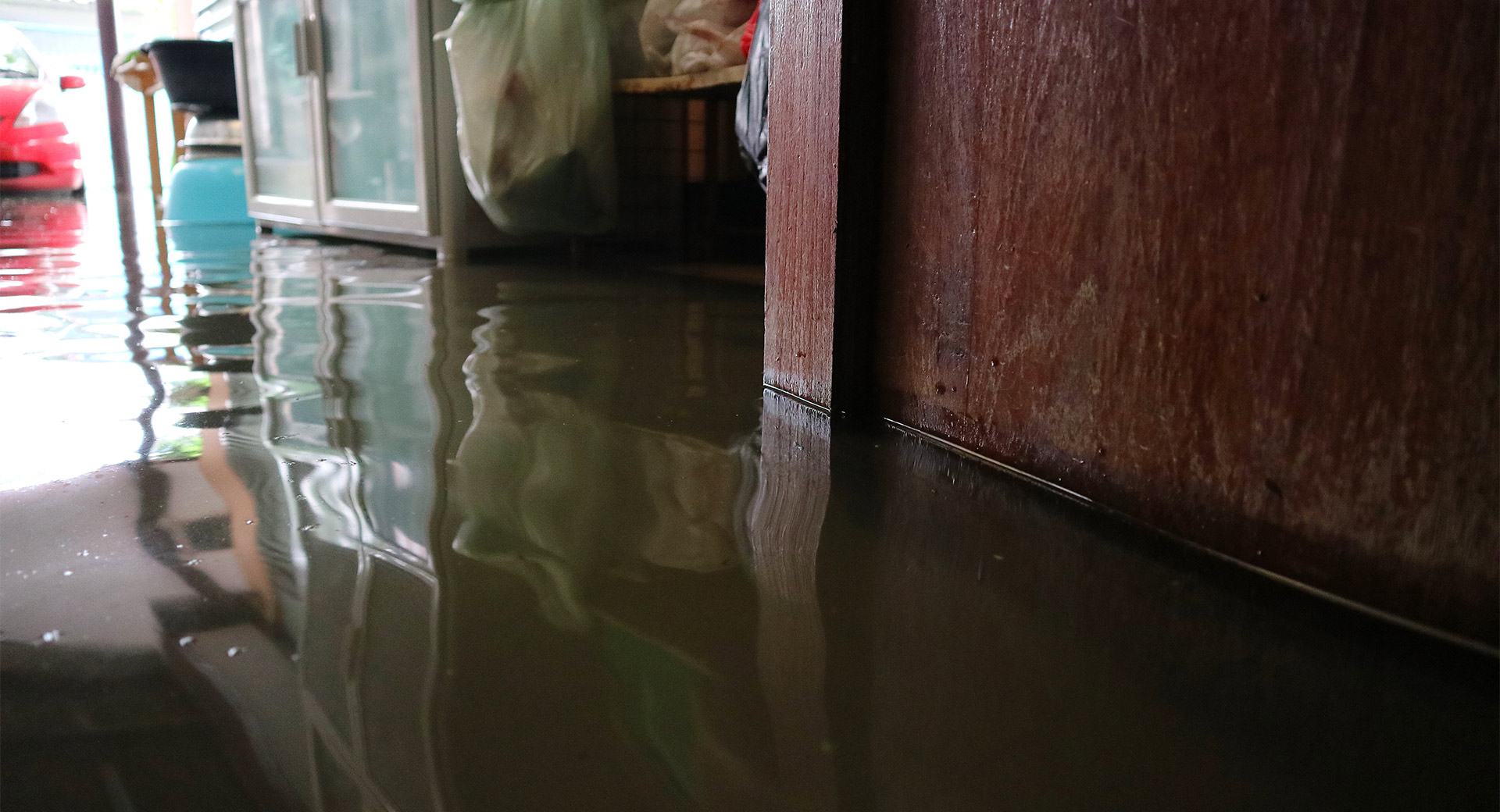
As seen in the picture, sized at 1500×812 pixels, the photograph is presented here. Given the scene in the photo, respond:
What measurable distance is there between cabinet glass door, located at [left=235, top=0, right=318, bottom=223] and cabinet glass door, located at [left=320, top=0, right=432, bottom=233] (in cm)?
13

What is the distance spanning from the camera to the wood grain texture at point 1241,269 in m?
0.50

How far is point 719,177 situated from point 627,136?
0.28 m

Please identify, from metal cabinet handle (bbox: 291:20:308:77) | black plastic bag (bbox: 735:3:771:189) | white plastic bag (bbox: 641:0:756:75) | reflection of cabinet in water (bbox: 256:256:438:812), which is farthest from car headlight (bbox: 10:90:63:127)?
black plastic bag (bbox: 735:3:771:189)

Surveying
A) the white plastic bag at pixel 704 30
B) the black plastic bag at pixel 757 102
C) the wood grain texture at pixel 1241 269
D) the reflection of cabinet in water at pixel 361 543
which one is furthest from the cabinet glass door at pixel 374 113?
the wood grain texture at pixel 1241 269

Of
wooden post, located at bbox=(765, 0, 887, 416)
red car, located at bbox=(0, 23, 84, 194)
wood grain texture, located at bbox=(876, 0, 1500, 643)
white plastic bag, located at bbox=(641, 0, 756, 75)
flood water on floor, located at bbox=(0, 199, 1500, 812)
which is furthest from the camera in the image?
red car, located at bbox=(0, 23, 84, 194)

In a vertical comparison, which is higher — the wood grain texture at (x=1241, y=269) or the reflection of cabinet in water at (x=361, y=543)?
the wood grain texture at (x=1241, y=269)

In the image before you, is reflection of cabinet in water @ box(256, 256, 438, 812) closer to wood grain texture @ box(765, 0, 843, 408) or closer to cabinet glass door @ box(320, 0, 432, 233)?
wood grain texture @ box(765, 0, 843, 408)

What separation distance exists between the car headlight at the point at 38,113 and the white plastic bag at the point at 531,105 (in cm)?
458

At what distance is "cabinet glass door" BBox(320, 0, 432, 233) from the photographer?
2.35 metres

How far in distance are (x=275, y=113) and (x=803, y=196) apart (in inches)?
106

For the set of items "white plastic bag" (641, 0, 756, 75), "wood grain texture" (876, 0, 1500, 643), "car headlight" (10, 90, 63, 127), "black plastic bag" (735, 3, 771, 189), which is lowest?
"wood grain texture" (876, 0, 1500, 643)

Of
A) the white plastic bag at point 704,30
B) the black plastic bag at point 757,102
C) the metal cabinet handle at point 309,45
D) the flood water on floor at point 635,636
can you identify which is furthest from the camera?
the metal cabinet handle at point 309,45

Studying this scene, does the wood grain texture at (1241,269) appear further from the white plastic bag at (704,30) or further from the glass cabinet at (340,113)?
the glass cabinet at (340,113)

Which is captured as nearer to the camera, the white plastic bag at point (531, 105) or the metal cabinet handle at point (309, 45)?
the white plastic bag at point (531, 105)
